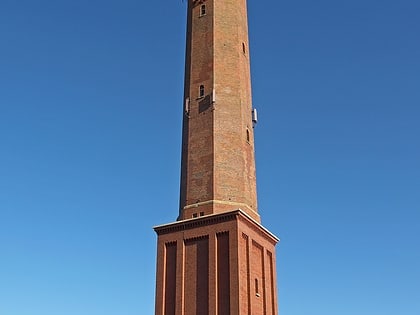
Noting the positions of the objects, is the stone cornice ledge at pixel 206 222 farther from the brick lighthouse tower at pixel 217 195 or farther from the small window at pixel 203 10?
the small window at pixel 203 10

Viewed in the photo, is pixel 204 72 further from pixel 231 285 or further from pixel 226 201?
pixel 231 285

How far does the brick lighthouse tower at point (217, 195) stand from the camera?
26625 mm

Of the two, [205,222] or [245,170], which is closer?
[205,222]

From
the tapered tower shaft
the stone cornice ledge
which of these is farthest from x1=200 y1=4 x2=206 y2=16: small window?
the stone cornice ledge

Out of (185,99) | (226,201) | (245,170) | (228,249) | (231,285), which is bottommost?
(231,285)

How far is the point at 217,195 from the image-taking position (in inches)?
1121

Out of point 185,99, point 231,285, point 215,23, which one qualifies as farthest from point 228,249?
point 215,23

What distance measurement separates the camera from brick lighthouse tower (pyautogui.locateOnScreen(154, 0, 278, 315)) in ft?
87.4

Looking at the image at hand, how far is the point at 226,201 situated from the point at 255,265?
329 cm

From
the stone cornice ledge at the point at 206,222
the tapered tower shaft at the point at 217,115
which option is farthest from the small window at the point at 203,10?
the stone cornice ledge at the point at 206,222

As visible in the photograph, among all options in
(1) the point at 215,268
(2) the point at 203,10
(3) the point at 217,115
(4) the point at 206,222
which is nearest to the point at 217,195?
(4) the point at 206,222

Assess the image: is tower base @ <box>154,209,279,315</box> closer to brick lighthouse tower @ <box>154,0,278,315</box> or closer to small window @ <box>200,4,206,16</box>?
brick lighthouse tower @ <box>154,0,278,315</box>

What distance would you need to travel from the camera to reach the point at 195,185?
29312mm

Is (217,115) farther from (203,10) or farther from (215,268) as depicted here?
(215,268)
